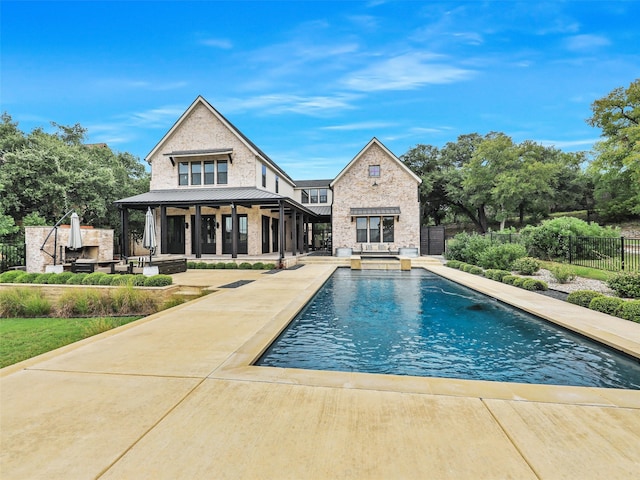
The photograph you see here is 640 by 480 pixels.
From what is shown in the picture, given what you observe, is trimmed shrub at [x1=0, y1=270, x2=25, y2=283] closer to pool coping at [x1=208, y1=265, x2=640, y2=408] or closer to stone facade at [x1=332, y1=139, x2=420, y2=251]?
pool coping at [x1=208, y1=265, x2=640, y2=408]

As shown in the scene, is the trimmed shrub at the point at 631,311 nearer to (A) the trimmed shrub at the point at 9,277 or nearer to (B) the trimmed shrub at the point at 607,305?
(B) the trimmed shrub at the point at 607,305

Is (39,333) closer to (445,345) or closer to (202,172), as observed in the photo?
(445,345)

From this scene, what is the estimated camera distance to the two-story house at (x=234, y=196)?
19.1 metres

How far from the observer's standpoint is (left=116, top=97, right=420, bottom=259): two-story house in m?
19.1

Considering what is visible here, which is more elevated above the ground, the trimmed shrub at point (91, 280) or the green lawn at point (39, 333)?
the trimmed shrub at point (91, 280)

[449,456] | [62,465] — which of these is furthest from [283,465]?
[62,465]

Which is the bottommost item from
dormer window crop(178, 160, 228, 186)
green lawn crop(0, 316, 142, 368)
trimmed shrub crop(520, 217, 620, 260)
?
green lawn crop(0, 316, 142, 368)

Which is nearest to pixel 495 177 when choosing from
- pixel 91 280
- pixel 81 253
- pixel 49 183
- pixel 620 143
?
pixel 620 143

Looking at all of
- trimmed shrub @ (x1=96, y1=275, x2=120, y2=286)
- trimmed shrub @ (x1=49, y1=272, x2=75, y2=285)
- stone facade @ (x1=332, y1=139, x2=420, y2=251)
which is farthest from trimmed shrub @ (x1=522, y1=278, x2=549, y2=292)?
trimmed shrub @ (x1=49, y1=272, x2=75, y2=285)

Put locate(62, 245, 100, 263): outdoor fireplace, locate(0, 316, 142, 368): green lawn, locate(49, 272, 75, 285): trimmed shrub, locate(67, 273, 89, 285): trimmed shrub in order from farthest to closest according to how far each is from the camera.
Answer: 1. locate(62, 245, 100, 263): outdoor fireplace
2. locate(49, 272, 75, 285): trimmed shrub
3. locate(67, 273, 89, 285): trimmed shrub
4. locate(0, 316, 142, 368): green lawn

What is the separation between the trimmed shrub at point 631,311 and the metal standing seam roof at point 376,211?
680 inches

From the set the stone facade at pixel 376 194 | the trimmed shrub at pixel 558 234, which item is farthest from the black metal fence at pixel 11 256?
the trimmed shrub at pixel 558 234

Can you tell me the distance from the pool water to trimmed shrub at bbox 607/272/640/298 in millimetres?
3316

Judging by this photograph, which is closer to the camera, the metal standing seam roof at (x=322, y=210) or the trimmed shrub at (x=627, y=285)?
the trimmed shrub at (x=627, y=285)
